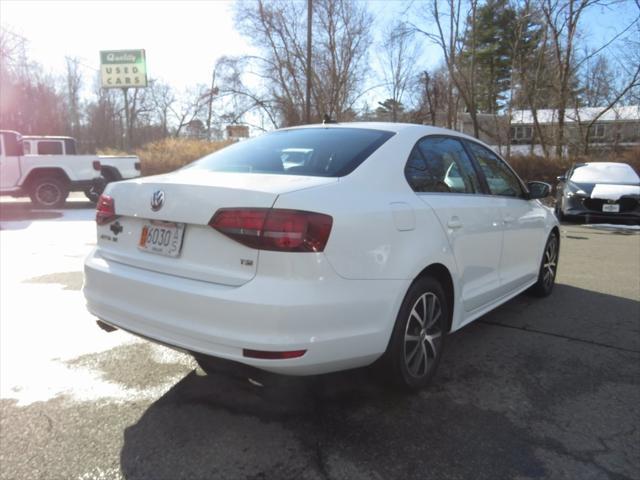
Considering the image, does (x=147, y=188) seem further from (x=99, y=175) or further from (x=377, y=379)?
(x=99, y=175)

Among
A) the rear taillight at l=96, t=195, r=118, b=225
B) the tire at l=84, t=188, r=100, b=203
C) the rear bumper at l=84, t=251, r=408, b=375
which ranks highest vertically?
the rear taillight at l=96, t=195, r=118, b=225

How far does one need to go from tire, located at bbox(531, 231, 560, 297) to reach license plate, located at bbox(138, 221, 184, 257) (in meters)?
3.70

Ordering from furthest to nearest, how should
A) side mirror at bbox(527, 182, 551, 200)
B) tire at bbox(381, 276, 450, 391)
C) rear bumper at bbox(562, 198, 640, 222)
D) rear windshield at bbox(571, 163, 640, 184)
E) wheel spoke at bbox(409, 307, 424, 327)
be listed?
rear windshield at bbox(571, 163, 640, 184)
rear bumper at bbox(562, 198, 640, 222)
side mirror at bbox(527, 182, 551, 200)
wheel spoke at bbox(409, 307, 424, 327)
tire at bbox(381, 276, 450, 391)

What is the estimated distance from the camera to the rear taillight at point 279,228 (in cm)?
223

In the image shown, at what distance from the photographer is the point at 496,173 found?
4.14 metres

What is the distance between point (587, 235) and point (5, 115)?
153 feet

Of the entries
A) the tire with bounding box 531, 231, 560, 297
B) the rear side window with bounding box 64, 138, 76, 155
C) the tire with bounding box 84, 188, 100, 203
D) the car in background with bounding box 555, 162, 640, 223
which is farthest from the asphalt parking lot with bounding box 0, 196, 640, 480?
the rear side window with bounding box 64, 138, 76, 155

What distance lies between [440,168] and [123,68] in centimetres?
2966

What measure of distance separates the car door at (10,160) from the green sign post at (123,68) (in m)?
16.7

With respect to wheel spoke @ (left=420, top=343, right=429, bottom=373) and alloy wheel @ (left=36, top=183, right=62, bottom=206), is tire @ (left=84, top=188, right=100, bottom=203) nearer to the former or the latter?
alloy wheel @ (left=36, top=183, right=62, bottom=206)

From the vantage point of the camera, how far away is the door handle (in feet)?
10.1

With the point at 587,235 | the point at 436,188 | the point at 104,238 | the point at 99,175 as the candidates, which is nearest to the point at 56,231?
the point at 99,175

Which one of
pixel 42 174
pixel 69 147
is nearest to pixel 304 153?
pixel 42 174

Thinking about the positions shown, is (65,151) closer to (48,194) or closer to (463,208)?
(48,194)
